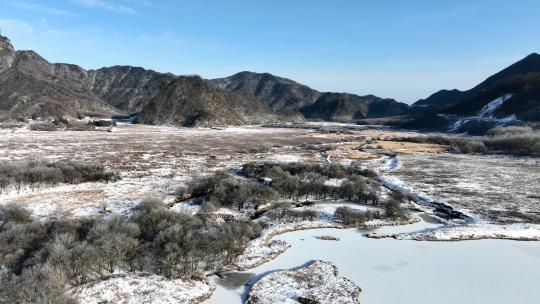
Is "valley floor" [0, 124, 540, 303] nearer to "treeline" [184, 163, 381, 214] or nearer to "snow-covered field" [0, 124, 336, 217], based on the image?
"snow-covered field" [0, 124, 336, 217]

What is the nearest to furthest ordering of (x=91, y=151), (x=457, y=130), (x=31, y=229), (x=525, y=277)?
(x=525, y=277) → (x=31, y=229) → (x=91, y=151) → (x=457, y=130)

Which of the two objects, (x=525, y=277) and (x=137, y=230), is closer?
(x=525, y=277)

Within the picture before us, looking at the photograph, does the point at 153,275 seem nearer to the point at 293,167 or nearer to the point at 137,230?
the point at 137,230

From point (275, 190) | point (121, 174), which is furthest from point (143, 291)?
point (121, 174)

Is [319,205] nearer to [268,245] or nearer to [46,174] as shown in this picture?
[268,245]

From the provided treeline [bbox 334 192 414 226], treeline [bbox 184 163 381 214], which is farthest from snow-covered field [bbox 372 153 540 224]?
treeline [bbox 184 163 381 214]

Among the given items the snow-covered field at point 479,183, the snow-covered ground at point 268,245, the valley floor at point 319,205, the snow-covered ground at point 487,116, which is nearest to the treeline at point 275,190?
the valley floor at point 319,205

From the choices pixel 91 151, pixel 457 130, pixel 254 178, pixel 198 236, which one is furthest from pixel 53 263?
pixel 457 130
